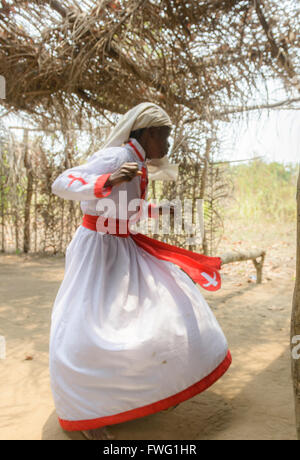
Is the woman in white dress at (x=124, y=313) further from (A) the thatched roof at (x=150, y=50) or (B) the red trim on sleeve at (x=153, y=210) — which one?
(A) the thatched roof at (x=150, y=50)

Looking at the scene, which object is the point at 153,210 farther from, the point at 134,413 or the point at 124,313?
the point at 134,413

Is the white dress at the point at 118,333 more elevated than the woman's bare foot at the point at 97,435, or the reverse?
the white dress at the point at 118,333

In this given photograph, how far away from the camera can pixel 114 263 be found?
2.21 metres

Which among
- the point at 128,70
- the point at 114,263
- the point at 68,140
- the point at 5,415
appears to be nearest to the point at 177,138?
the point at 128,70

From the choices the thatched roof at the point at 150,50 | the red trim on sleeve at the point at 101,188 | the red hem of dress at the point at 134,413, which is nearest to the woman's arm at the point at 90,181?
the red trim on sleeve at the point at 101,188

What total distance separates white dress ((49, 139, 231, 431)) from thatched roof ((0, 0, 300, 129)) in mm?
2786

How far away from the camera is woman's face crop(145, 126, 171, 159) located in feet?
7.66

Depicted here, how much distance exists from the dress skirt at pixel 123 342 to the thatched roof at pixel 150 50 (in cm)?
302

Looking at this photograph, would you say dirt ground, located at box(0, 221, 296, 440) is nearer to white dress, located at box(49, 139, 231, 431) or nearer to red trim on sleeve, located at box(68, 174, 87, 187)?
white dress, located at box(49, 139, 231, 431)

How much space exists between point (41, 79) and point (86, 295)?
14.2 feet

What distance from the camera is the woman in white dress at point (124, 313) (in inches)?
72.8

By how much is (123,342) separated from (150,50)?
4.18 m

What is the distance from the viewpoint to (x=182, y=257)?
87.9 inches
